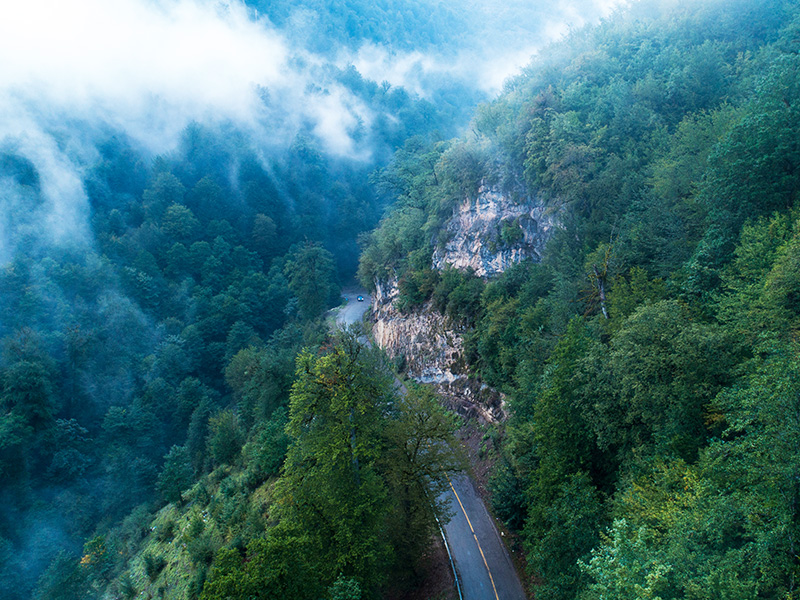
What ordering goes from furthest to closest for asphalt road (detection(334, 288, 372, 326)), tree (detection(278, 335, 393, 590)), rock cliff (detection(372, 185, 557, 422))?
asphalt road (detection(334, 288, 372, 326)) → rock cliff (detection(372, 185, 557, 422)) → tree (detection(278, 335, 393, 590))

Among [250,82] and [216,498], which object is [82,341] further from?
[250,82]

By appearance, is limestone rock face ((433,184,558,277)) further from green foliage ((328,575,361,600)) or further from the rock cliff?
green foliage ((328,575,361,600))

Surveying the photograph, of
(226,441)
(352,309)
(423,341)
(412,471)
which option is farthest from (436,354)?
(352,309)

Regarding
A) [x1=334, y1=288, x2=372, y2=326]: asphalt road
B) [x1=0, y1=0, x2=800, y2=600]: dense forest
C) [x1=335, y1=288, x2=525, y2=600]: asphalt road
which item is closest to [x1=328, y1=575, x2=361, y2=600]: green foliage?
[x1=0, y1=0, x2=800, y2=600]: dense forest

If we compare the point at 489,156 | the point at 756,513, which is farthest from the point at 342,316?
the point at 756,513

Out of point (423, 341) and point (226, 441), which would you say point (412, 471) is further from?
Result: point (226, 441)

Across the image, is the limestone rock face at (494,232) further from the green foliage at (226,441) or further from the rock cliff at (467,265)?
the green foliage at (226,441)
